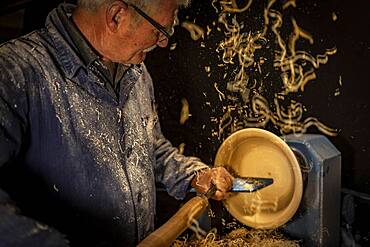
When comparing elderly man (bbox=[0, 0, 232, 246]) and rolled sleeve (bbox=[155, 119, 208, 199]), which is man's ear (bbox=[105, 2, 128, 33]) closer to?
elderly man (bbox=[0, 0, 232, 246])

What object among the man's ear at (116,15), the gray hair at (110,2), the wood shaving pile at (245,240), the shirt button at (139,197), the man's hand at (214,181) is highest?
the gray hair at (110,2)

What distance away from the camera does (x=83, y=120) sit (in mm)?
2086

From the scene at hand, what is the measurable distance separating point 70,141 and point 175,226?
2.10 ft

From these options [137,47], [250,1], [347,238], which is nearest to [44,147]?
[137,47]

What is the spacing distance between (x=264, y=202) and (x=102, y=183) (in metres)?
1.43

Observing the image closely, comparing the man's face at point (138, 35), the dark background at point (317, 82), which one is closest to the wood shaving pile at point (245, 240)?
the dark background at point (317, 82)

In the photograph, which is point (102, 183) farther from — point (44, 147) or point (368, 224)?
point (368, 224)

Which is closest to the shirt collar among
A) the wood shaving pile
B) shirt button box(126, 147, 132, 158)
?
shirt button box(126, 147, 132, 158)

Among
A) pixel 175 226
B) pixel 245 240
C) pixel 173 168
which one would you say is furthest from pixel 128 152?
pixel 245 240

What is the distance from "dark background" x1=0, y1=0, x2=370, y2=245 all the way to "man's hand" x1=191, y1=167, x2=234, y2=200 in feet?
5.65

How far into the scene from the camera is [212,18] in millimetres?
4535

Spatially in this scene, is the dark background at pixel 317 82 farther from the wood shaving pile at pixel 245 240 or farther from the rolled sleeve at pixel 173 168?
the rolled sleeve at pixel 173 168

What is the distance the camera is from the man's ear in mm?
2084

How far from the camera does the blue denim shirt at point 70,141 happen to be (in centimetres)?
188
